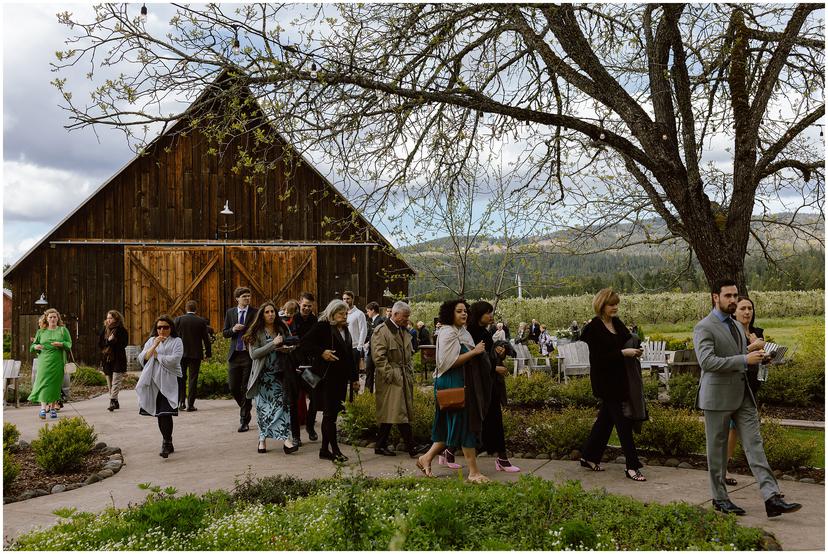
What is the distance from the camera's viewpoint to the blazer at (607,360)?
7.91 m

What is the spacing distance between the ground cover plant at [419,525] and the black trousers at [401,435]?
2.50 m

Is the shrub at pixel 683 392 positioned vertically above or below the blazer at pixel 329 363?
below

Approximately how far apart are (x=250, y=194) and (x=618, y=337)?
1779 centimetres

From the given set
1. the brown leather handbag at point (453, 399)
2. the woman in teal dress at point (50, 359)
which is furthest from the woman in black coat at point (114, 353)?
the brown leather handbag at point (453, 399)

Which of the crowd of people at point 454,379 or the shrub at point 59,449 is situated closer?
the crowd of people at point 454,379

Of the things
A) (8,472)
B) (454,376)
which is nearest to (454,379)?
(454,376)

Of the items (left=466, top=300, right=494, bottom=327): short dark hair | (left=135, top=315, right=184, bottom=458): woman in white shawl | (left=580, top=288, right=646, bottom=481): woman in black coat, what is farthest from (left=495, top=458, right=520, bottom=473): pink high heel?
(left=135, top=315, right=184, bottom=458): woman in white shawl

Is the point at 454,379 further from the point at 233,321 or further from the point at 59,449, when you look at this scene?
the point at 233,321

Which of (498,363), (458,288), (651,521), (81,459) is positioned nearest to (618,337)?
(498,363)

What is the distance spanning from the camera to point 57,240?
22.7 metres

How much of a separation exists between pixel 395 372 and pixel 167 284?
15.9 meters

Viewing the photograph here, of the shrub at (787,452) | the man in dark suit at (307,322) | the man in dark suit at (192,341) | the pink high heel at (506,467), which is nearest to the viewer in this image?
the shrub at (787,452)

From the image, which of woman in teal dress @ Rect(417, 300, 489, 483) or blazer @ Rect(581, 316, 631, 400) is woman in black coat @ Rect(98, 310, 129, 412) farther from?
blazer @ Rect(581, 316, 631, 400)

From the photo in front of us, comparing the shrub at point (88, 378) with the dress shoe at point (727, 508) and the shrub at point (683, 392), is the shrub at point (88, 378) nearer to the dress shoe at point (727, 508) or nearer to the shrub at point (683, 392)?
the shrub at point (683, 392)
